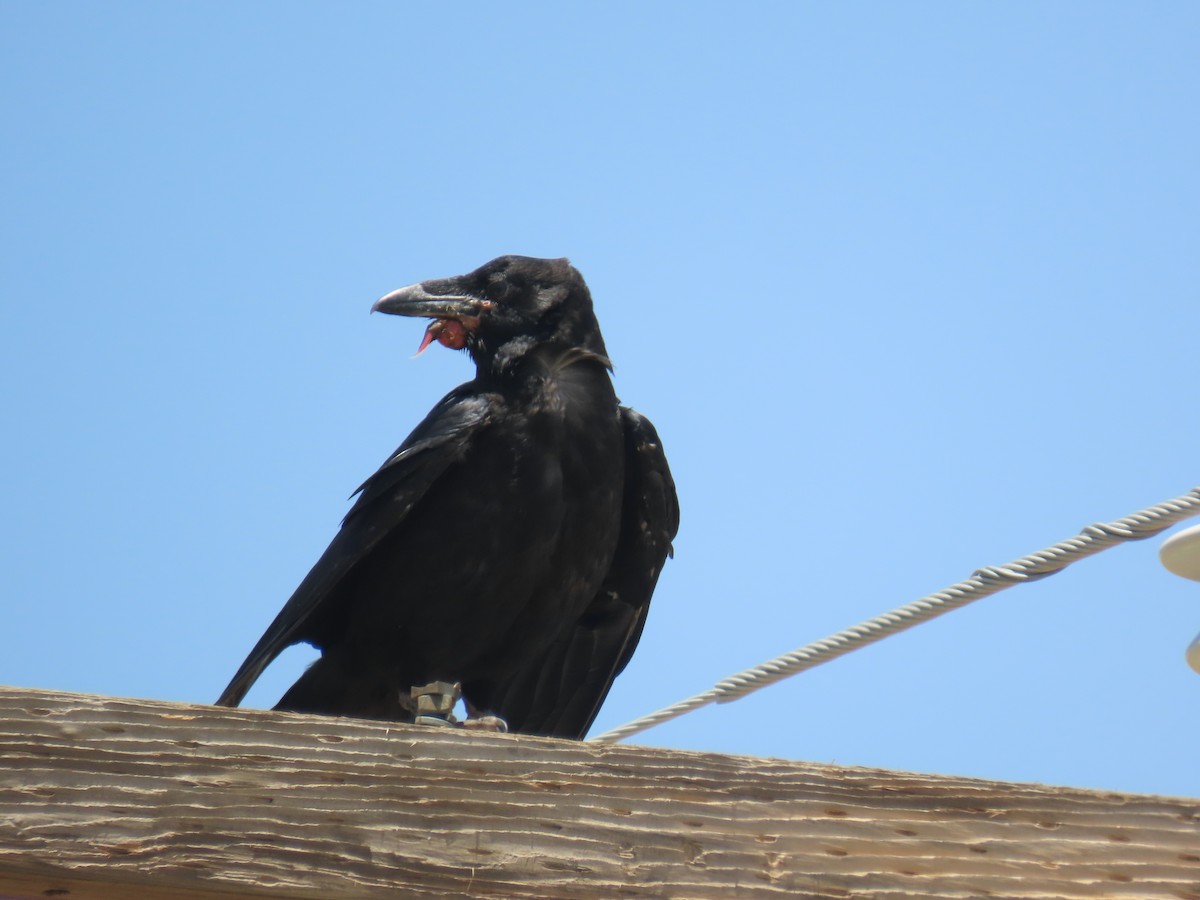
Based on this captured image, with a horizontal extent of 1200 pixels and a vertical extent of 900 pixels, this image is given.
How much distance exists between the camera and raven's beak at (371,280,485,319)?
458 cm

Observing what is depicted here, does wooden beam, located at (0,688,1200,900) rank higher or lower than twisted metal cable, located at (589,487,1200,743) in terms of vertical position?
lower

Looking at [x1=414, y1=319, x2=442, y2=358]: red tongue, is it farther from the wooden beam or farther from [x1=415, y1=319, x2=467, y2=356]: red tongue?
the wooden beam

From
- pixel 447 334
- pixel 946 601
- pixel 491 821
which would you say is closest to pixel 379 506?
pixel 447 334

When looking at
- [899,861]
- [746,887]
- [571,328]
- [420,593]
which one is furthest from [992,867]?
[571,328]

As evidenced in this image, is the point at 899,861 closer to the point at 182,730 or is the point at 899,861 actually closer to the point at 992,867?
the point at 992,867

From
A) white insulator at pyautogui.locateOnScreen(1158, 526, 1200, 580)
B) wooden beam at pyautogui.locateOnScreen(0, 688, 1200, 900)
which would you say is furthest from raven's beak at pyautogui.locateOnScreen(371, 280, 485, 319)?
wooden beam at pyautogui.locateOnScreen(0, 688, 1200, 900)

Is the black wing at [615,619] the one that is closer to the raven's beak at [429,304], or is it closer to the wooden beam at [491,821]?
the raven's beak at [429,304]

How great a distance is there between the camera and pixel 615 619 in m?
4.38

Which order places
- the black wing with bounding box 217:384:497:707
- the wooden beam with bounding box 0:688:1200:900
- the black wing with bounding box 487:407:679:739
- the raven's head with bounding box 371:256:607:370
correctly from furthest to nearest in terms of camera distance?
the raven's head with bounding box 371:256:607:370, the black wing with bounding box 487:407:679:739, the black wing with bounding box 217:384:497:707, the wooden beam with bounding box 0:688:1200:900

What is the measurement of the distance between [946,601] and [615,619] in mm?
949

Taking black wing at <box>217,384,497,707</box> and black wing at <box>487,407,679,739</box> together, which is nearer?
black wing at <box>217,384,497,707</box>

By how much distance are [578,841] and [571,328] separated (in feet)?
10.5

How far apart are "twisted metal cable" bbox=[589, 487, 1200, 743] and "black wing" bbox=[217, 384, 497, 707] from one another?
82 cm

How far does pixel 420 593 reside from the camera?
4.01 metres
